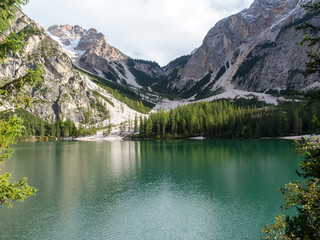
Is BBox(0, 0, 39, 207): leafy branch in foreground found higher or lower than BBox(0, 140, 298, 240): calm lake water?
higher

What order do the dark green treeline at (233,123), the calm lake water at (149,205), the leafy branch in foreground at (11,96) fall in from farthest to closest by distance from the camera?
the dark green treeline at (233,123), the calm lake water at (149,205), the leafy branch in foreground at (11,96)

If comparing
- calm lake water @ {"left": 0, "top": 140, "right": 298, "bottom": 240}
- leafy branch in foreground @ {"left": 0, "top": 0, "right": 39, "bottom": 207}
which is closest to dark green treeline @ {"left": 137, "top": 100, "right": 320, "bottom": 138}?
calm lake water @ {"left": 0, "top": 140, "right": 298, "bottom": 240}

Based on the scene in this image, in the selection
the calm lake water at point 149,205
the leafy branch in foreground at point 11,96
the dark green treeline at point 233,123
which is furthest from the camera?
the dark green treeline at point 233,123

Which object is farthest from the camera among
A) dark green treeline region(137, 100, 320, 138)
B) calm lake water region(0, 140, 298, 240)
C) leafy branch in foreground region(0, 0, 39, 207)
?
dark green treeline region(137, 100, 320, 138)

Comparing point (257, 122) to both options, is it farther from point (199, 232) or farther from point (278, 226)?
point (278, 226)

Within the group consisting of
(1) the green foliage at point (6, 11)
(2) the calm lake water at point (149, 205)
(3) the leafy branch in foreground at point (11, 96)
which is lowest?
(2) the calm lake water at point (149, 205)

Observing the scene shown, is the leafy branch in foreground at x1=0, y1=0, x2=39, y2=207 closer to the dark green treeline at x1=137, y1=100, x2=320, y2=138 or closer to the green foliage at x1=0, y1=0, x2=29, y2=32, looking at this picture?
the green foliage at x1=0, y1=0, x2=29, y2=32

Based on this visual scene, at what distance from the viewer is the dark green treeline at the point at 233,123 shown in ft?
436

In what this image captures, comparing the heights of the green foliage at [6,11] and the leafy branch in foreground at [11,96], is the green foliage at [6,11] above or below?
above

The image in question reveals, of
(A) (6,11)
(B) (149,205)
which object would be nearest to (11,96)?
(A) (6,11)

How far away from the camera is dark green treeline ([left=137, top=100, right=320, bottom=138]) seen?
436 ft

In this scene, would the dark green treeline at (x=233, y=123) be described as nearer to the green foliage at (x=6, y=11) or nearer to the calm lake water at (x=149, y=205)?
the calm lake water at (x=149, y=205)

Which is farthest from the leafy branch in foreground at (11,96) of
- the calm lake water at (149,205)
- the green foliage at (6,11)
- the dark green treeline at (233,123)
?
the dark green treeline at (233,123)

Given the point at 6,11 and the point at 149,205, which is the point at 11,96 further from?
the point at 149,205
